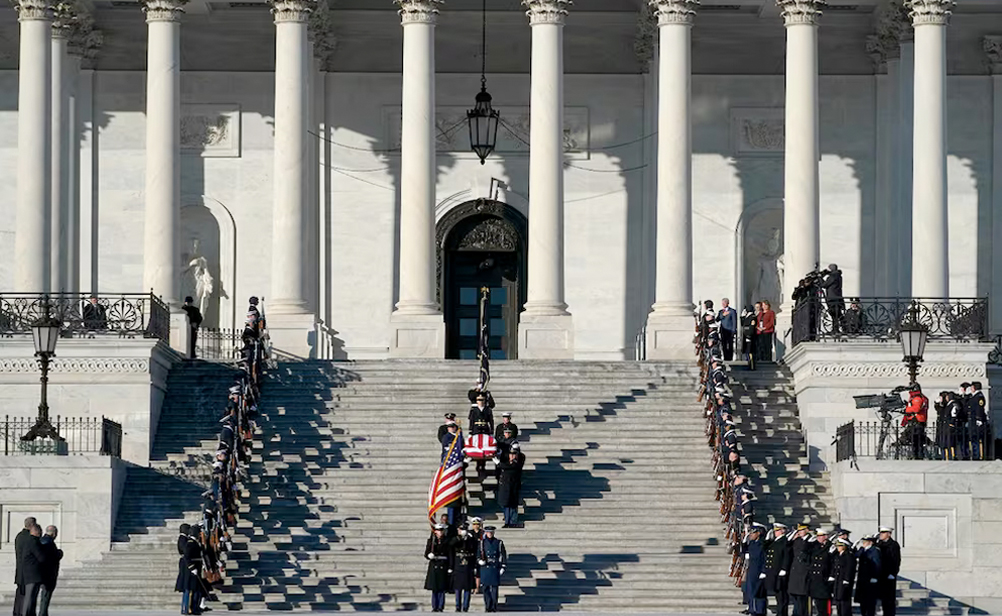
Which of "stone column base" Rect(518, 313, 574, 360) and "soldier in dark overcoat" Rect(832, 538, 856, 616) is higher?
"stone column base" Rect(518, 313, 574, 360)

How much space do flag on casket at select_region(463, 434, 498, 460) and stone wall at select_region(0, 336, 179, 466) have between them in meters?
7.86

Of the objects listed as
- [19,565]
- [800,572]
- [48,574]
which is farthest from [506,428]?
[19,565]

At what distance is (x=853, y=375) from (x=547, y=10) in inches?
462

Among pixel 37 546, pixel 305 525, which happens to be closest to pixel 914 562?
pixel 305 525

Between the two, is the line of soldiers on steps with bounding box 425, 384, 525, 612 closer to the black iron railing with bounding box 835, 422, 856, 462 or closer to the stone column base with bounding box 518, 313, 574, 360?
the black iron railing with bounding box 835, 422, 856, 462

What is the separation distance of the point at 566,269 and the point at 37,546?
2692 centimetres

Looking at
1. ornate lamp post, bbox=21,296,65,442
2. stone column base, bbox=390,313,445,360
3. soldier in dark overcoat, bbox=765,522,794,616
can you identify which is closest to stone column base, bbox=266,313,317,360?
stone column base, bbox=390,313,445,360

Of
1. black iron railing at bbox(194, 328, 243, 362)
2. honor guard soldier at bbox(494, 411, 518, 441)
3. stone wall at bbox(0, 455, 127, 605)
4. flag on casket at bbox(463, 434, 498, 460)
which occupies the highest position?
black iron railing at bbox(194, 328, 243, 362)

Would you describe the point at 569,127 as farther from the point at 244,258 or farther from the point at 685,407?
the point at 685,407

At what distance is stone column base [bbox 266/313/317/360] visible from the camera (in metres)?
62.0

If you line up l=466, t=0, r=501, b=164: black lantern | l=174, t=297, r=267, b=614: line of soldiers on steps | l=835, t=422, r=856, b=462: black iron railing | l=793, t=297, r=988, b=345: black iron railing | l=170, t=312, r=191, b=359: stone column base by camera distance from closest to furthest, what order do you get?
1. l=174, t=297, r=267, b=614: line of soldiers on steps
2. l=835, t=422, r=856, b=462: black iron railing
3. l=793, t=297, r=988, b=345: black iron railing
4. l=170, t=312, r=191, b=359: stone column base
5. l=466, t=0, r=501, b=164: black lantern

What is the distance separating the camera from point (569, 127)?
69312mm

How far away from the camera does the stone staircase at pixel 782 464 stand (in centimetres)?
5066

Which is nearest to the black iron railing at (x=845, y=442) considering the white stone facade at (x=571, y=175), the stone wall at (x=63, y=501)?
the white stone facade at (x=571, y=175)
